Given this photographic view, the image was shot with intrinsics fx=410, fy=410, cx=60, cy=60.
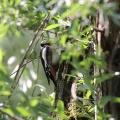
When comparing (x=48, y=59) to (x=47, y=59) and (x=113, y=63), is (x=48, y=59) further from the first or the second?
(x=113, y=63)

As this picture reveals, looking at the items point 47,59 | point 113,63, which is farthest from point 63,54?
point 47,59

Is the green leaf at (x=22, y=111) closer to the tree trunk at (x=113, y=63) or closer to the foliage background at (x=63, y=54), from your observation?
the foliage background at (x=63, y=54)

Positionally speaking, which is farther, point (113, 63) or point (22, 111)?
point (113, 63)

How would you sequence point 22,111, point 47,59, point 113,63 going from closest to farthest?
1. point 22,111
2. point 113,63
3. point 47,59

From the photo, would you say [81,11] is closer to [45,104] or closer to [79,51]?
[79,51]

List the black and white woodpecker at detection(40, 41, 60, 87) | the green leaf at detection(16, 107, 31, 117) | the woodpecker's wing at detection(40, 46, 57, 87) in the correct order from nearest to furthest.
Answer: the green leaf at detection(16, 107, 31, 117) < the black and white woodpecker at detection(40, 41, 60, 87) < the woodpecker's wing at detection(40, 46, 57, 87)

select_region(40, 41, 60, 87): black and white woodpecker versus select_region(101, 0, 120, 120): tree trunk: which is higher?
select_region(40, 41, 60, 87): black and white woodpecker

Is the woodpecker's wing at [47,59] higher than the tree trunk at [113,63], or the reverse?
the woodpecker's wing at [47,59]

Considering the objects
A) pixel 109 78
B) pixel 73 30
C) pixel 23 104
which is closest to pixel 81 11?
pixel 73 30

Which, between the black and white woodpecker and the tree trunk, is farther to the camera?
the black and white woodpecker

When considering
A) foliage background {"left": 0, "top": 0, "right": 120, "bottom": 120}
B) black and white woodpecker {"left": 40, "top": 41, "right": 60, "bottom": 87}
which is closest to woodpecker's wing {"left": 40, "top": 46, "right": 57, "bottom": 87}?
black and white woodpecker {"left": 40, "top": 41, "right": 60, "bottom": 87}

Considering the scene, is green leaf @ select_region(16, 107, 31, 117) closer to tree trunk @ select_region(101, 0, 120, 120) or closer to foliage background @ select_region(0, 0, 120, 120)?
foliage background @ select_region(0, 0, 120, 120)

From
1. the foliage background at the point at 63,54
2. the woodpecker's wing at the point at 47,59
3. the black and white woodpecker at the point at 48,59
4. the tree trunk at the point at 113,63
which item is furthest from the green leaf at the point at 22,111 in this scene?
the woodpecker's wing at the point at 47,59

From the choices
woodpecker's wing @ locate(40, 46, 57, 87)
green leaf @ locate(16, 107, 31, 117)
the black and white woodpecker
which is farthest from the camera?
woodpecker's wing @ locate(40, 46, 57, 87)
